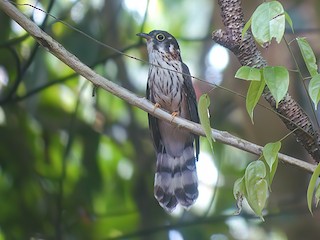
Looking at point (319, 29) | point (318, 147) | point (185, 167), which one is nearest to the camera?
point (318, 147)

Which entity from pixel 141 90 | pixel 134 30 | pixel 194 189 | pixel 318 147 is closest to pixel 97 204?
pixel 141 90

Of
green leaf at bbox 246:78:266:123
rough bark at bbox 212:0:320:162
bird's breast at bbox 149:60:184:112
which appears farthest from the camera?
bird's breast at bbox 149:60:184:112

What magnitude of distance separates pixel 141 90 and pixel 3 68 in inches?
45.5

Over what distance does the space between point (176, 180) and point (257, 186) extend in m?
1.68

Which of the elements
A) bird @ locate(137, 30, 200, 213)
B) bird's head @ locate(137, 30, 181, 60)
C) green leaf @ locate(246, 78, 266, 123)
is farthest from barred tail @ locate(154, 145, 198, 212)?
green leaf @ locate(246, 78, 266, 123)

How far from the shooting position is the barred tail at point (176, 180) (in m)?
4.00

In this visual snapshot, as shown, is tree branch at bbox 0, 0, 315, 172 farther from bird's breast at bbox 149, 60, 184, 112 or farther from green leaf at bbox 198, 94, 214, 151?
bird's breast at bbox 149, 60, 184, 112

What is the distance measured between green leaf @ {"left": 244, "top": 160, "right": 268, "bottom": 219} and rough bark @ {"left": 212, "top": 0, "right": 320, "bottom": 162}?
35cm

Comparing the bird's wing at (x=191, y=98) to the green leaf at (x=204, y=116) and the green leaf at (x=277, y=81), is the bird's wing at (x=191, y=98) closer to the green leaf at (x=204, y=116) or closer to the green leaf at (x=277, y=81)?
the green leaf at (x=204, y=116)

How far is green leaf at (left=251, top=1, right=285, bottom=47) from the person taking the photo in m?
2.32

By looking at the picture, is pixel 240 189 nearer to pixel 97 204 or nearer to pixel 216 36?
pixel 216 36

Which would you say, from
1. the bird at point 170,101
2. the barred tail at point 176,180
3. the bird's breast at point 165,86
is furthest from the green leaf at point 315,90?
the bird's breast at point 165,86

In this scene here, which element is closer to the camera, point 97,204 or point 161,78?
point 161,78

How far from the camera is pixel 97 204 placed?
18.5 ft
